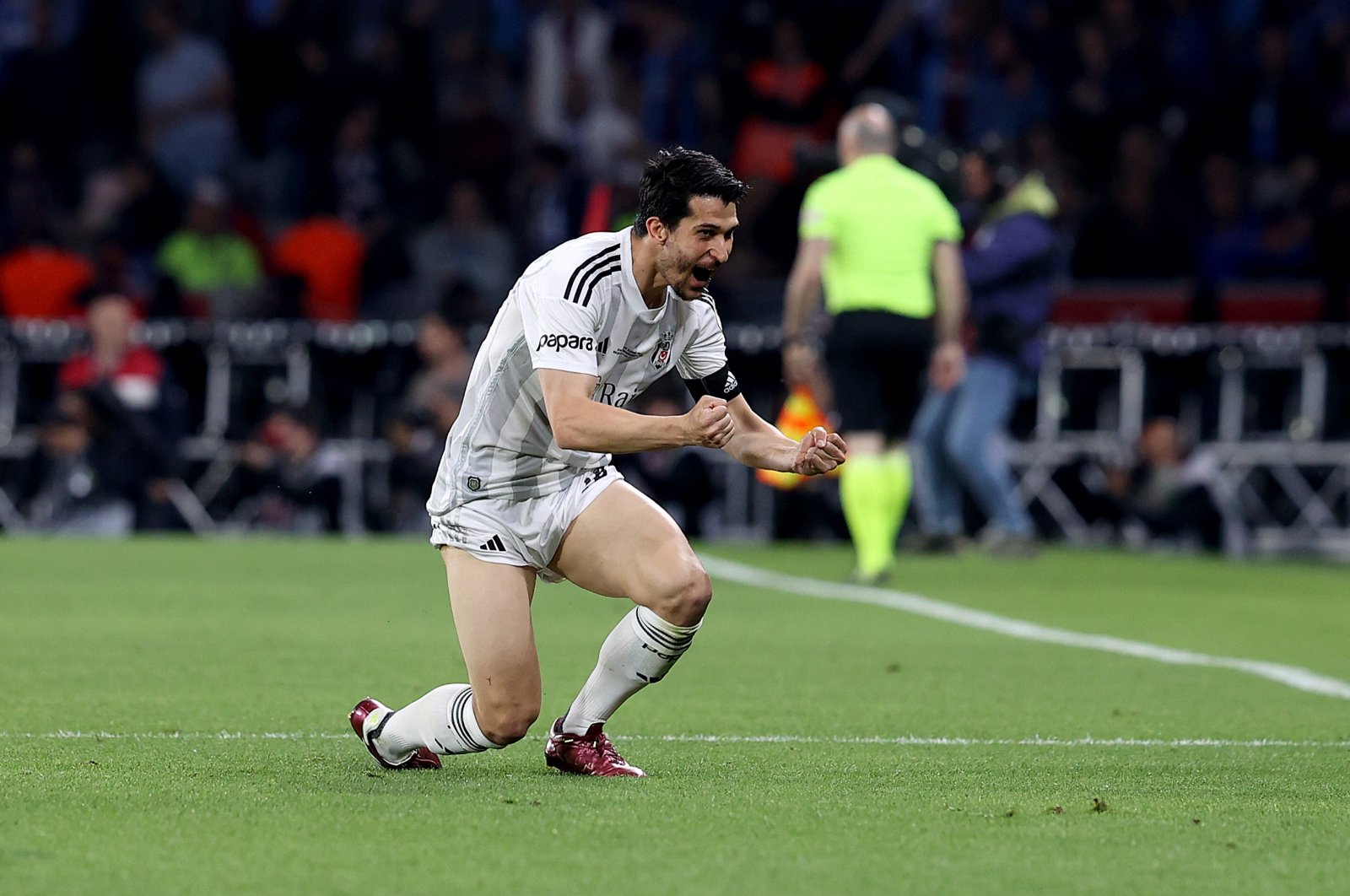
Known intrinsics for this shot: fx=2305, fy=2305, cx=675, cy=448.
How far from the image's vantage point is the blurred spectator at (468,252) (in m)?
18.0

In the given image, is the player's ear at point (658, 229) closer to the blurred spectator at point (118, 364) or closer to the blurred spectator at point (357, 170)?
the blurred spectator at point (118, 364)

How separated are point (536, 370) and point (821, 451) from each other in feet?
2.41

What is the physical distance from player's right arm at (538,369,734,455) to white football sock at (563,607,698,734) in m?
0.51

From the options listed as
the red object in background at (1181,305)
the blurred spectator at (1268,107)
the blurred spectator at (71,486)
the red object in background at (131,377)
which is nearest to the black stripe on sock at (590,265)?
the red object in background at (131,377)

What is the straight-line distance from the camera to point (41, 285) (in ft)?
57.1

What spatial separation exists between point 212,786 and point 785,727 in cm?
199

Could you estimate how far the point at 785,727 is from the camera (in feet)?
22.3

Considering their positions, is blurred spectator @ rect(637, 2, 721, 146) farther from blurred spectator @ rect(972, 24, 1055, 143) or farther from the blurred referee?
the blurred referee

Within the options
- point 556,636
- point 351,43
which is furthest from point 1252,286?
point 556,636

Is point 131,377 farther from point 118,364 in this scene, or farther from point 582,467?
point 582,467

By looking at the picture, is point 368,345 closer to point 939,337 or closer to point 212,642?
Answer: point 939,337

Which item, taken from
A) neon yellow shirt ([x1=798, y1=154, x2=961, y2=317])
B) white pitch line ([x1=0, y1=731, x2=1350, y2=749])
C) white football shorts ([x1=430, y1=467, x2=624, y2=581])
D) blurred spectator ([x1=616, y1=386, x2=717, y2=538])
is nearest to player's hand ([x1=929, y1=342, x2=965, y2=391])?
neon yellow shirt ([x1=798, y1=154, x2=961, y2=317])

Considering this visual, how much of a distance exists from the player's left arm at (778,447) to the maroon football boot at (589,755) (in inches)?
31.4

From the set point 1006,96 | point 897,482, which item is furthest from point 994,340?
point 1006,96
